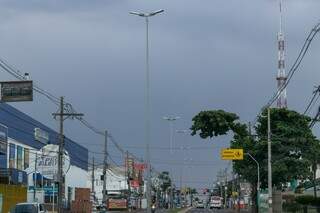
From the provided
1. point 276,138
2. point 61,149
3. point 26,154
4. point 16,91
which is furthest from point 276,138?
point 16,91

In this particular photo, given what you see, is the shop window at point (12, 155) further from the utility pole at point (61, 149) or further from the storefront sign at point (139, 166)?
the storefront sign at point (139, 166)

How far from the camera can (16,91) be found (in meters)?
42.3

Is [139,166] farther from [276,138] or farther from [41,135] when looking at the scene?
[276,138]

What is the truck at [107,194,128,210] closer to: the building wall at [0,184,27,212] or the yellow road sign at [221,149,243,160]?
the yellow road sign at [221,149,243,160]

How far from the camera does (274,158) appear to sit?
244ft

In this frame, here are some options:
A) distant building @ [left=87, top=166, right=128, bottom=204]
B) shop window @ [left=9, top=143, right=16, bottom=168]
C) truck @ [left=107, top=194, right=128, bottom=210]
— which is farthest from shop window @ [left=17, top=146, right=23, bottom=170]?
distant building @ [left=87, top=166, right=128, bottom=204]

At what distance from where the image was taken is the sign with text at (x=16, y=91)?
4203 cm

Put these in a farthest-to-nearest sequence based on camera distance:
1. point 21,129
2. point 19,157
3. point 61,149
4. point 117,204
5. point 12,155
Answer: point 117,204
point 19,157
point 21,129
point 12,155
point 61,149

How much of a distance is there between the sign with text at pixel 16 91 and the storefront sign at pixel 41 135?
45.1 metres

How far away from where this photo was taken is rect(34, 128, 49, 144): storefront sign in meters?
87.6

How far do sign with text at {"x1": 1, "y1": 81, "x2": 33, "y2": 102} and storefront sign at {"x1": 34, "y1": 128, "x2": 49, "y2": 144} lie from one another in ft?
148

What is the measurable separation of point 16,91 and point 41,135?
47876mm

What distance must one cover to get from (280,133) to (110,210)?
3986 cm

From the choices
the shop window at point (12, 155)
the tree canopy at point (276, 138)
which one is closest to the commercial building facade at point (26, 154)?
the shop window at point (12, 155)
